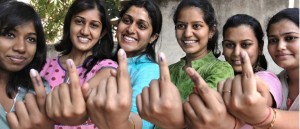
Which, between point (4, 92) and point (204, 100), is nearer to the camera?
point (204, 100)

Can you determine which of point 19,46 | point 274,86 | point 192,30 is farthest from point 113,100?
point 192,30

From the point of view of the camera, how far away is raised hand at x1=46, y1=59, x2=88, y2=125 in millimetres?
912

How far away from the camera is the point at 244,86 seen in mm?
843

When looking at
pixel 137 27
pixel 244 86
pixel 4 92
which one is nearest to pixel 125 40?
pixel 137 27

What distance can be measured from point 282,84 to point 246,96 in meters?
0.64

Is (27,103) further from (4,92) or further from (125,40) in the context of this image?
(125,40)

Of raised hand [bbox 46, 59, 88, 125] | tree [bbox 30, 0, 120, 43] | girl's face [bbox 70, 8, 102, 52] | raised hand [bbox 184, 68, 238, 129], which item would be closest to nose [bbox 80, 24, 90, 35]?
girl's face [bbox 70, 8, 102, 52]

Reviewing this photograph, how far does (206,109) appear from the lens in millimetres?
865

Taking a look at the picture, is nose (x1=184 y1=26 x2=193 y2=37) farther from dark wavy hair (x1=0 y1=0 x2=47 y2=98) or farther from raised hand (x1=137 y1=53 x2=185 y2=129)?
raised hand (x1=137 y1=53 x2=185 y2=129)

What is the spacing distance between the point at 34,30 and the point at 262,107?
1238mm

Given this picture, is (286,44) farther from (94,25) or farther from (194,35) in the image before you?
(94,25)

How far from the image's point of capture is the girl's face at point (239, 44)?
2303 millimetres

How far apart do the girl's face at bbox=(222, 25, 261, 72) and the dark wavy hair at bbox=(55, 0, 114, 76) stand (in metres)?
0.79

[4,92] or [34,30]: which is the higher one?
[34,30]
